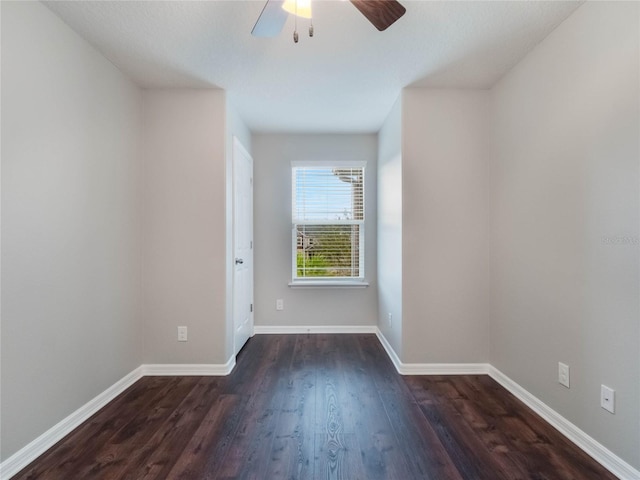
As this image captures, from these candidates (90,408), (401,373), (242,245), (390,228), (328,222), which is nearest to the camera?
(90,408)

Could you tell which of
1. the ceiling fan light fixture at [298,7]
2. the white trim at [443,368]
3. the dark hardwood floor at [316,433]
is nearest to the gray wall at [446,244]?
the white trim at [443,368]

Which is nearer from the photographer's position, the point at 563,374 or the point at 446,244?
the point at 563,374

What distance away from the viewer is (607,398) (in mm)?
1545

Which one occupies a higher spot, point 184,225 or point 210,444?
point 184,225

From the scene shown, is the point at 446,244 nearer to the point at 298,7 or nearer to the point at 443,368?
the point at 443,368

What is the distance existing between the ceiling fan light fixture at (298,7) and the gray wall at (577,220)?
5.03 ft

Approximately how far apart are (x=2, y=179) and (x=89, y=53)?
1113mm

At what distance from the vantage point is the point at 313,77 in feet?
7.82

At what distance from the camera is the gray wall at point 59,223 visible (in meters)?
1.50

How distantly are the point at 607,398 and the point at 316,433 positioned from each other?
5.07ft

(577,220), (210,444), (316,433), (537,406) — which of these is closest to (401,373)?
(537,406)

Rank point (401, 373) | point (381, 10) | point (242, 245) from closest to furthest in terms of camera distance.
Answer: point (381, 10) → point (401, 373) → point (242, 245)

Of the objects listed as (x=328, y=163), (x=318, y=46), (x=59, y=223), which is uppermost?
(x=318, y=46)

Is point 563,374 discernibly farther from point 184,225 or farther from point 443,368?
point 184,225
